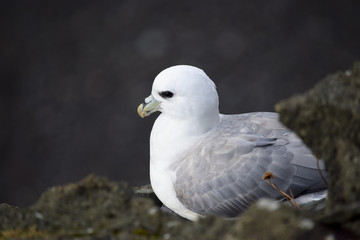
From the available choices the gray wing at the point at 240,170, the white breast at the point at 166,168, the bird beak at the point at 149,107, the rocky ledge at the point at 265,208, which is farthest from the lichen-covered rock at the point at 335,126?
the bird beak at the point at 149,107

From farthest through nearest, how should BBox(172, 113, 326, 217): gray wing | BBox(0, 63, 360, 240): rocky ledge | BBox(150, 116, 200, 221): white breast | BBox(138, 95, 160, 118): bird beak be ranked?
BBox(138, 95, 160, 118): bird beak < BBox(150, 116, 200, 221): white breast < BBox(172, 113, 326, 217): gray wing < BBox(0, 63, 360, 240): rocky ledge

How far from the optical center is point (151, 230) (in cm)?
169

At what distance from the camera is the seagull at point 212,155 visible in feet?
8.54

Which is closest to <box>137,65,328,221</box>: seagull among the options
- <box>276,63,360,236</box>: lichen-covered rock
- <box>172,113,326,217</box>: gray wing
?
<box>172,113,326,217</box>: gray wing

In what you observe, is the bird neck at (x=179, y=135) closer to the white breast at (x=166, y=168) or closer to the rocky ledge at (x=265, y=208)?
the white breast at (x=166, y=168)

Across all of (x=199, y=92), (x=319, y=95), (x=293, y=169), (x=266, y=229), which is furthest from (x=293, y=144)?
(x=266, y=229)

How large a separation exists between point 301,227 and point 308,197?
1.29 metres

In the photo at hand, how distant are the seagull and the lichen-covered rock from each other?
2.44 feet

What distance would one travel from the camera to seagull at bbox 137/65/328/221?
2602mm

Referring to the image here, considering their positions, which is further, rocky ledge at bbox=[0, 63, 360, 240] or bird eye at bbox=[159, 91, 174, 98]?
bird eye at bbox=[159, 91, 174, 98]

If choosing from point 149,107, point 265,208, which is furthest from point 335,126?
point 149,107

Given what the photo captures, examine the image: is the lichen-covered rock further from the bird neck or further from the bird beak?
the bird beak

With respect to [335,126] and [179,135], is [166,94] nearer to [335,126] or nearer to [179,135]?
[179,135]

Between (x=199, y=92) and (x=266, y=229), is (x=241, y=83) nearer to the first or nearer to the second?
(x=199, y=92)
